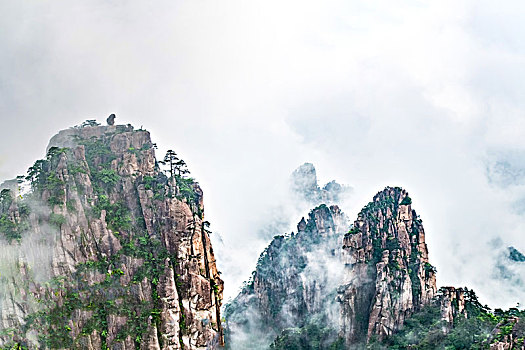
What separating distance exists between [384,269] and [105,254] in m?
31.2

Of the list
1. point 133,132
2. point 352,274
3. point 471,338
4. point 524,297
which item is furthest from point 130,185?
point 524,297

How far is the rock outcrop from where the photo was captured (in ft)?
228

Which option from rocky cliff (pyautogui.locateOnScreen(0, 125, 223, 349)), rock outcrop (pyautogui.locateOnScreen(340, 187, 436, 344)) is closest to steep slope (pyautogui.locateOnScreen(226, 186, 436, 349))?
rock outcrop (pyautogui.locateOnScreen(340, 187, 436, 344))

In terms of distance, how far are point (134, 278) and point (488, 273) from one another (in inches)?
2506

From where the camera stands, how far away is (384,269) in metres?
71.4

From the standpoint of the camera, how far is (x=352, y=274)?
2975 inches

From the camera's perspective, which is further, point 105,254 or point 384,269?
point 384,269

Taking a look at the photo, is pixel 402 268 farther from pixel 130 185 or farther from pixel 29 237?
pixel 29 237

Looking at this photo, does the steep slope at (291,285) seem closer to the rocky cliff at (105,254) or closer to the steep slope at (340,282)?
the steep slope at (340,282)

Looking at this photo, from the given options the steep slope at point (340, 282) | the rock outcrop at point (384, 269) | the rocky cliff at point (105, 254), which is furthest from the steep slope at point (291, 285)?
the rocky cliff at point (105, 254)

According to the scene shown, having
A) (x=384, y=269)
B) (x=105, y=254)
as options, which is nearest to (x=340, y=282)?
(x=384, y=269)

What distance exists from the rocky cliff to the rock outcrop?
1777 centimetres

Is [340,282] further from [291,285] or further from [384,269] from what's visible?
[291,285]

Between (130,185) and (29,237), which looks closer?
(29,237)
